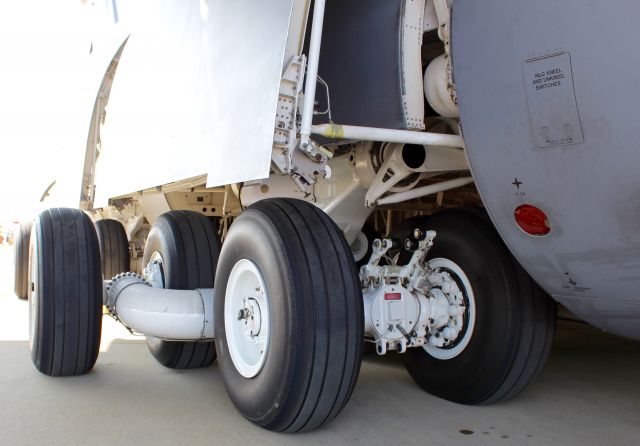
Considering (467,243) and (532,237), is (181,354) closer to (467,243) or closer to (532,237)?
(467,243)

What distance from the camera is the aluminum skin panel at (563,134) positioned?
1974 mm

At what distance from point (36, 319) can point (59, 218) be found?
612mm

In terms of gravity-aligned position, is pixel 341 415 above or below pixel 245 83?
below

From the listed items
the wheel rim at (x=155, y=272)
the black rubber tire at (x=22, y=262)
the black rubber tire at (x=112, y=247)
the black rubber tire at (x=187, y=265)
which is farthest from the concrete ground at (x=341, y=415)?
the black rubber tire at (x=22, y=262)

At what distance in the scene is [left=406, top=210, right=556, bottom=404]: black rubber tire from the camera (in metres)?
3.02

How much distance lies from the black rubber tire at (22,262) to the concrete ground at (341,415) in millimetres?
3513

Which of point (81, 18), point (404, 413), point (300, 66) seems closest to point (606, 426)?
point (404, 413)

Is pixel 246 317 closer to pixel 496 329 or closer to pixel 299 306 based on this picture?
pixel 299 306

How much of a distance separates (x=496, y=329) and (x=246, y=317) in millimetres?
1229

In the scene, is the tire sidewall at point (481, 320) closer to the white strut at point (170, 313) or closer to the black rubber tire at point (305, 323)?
the black rubber tire at point (305, 323)

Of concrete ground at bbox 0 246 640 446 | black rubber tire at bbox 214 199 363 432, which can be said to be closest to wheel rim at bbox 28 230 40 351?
concrete ground at bbox 0 246 640 446

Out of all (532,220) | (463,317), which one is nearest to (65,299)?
→ (463,317)

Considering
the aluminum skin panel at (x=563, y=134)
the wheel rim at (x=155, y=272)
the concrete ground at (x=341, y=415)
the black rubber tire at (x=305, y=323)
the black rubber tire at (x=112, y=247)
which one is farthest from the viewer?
the black rubber tire at (x=112, y=247)

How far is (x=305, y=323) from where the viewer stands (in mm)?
2428
